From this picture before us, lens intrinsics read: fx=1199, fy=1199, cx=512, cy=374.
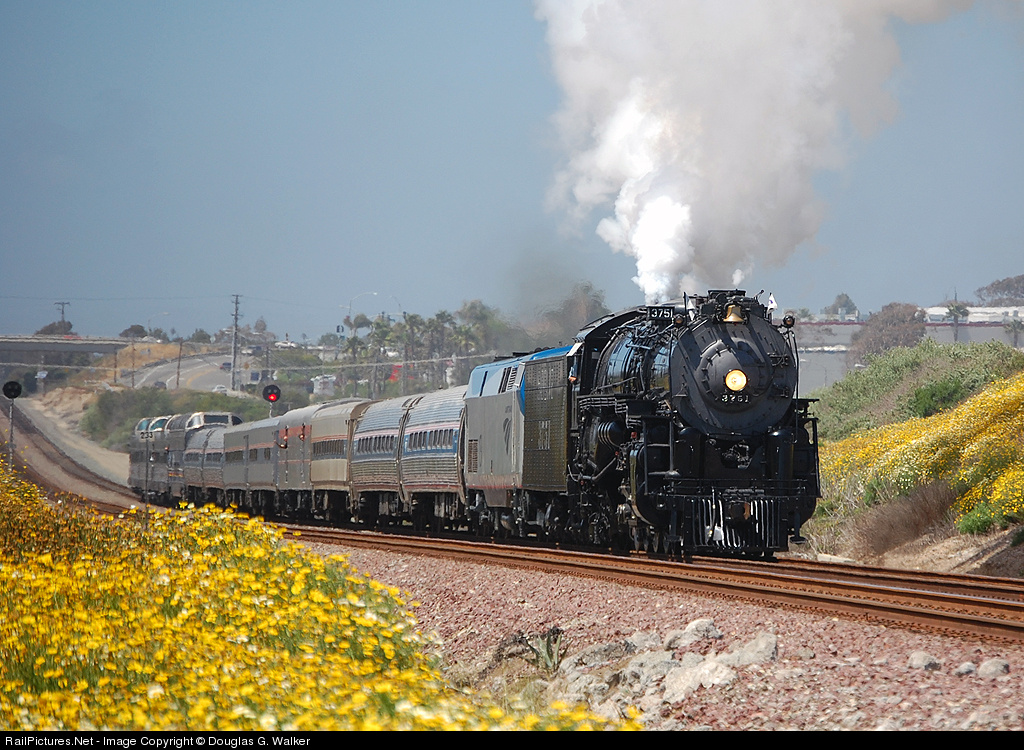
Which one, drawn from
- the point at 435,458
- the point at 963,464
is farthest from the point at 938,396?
the point at 435,458

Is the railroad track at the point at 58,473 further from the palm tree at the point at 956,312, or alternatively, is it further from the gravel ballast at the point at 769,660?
the palm tree at the point at 956,312

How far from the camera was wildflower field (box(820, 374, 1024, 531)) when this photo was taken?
19.7 metres

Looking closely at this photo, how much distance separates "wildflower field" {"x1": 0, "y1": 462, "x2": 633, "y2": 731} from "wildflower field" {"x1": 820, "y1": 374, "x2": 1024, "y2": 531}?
10528 mm

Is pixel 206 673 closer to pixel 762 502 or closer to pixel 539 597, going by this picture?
pixel 539 597

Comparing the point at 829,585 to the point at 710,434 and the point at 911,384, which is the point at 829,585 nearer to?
the point at 710,434

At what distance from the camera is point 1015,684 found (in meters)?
8.34

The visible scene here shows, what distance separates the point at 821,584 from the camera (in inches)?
565

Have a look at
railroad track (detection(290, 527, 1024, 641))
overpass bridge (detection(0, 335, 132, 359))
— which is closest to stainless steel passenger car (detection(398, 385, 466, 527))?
railroad track (detection(290, 527, 1024, 641))

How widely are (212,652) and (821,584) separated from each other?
8139mm

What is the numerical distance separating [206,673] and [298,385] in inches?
5476

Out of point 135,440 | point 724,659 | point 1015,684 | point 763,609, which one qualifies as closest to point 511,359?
point 763,609

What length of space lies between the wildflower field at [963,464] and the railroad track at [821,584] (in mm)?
3516

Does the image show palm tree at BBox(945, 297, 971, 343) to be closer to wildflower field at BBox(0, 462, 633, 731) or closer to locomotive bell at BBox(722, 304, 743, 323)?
locomotive bell at BBox(722, 304, 743, 323)

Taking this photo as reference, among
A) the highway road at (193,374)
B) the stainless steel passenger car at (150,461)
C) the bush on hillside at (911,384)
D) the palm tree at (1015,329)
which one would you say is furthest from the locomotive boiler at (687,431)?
the highway road at (193,374)
